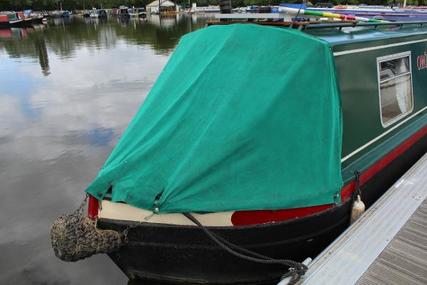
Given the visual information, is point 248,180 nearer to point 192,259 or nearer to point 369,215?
point 192,259

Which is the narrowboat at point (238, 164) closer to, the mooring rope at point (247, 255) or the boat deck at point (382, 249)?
the mooring rope at point (247, 255)

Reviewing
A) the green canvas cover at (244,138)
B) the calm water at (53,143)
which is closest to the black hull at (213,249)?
the green canvas cover at (244,138)

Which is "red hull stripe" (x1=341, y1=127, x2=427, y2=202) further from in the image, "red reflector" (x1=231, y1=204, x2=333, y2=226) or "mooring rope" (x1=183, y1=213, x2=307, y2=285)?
"mooring rope" (x1=183, y1=213, x2=307, y2=285)

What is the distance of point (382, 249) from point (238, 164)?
157cm

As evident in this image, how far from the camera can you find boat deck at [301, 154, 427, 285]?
3.38 metres

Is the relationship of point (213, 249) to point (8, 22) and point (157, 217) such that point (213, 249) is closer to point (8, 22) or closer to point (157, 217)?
point (157, 217)

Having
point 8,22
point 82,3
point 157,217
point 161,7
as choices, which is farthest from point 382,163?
point 82,3

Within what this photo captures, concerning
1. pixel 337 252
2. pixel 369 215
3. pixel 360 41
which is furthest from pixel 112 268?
pixel 360 41

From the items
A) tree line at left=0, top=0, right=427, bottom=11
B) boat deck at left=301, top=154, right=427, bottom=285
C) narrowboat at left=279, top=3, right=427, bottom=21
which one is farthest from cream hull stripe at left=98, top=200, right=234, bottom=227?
tree line at left=0, top=0, right=427, bottom=11

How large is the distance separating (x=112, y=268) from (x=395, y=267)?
330cm

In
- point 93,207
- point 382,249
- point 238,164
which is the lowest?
point 382,249

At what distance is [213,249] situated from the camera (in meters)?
3.68

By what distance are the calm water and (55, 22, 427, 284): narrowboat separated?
160 cm

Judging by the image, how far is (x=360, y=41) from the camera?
4504mm
